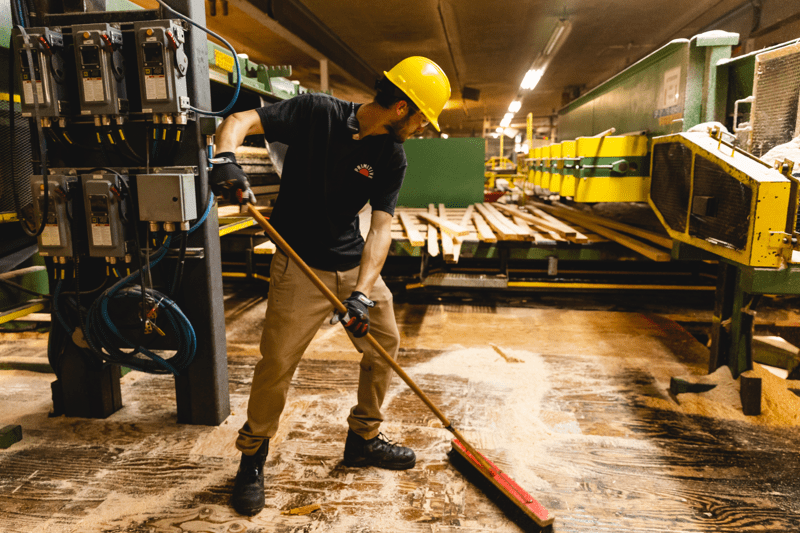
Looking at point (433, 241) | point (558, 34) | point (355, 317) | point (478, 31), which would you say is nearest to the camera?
point (355, 317)

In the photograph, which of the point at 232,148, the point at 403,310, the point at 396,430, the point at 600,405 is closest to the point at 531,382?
the point at 600,405

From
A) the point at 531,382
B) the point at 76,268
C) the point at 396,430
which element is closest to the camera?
the point at 76,268

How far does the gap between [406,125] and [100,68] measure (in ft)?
4.84

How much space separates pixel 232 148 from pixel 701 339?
415 cm

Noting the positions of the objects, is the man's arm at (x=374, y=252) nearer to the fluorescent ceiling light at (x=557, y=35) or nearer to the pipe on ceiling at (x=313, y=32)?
the pipe on ceiling at (x=313, y=32)

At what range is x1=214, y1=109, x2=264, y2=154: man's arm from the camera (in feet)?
6.05

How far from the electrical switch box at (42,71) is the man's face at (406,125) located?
5.33 ft

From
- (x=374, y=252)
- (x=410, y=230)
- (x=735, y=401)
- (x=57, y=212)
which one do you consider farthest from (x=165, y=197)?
(x=735, y=401)

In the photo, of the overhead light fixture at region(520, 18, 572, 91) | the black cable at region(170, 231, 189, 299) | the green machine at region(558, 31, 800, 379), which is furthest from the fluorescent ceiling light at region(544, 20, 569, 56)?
the black cable at region(170, 231, 189, 299)

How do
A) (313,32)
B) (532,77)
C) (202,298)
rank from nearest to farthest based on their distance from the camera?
(202,298), (313,32), (532,77)

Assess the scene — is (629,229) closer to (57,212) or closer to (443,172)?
(443,172)

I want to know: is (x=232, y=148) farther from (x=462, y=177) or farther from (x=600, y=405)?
(x=462, y=177)

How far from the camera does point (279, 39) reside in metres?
9.11

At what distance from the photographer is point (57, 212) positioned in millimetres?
2338
